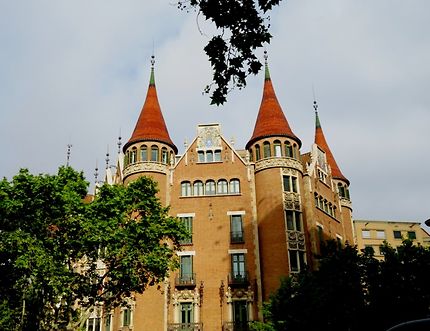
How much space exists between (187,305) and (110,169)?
1713 centimetres

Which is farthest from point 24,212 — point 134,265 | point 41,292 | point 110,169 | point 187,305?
point 110,169

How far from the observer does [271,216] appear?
3831cm

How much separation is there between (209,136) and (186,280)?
462 inches

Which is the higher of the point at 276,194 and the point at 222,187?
the point at 222,187

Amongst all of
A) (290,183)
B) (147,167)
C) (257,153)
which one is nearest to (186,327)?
(147,167)

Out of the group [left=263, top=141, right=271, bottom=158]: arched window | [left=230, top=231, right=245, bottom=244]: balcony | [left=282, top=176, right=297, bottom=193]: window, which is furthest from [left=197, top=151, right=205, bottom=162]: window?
[left=282, top=176, right=297, bottom=193]: window

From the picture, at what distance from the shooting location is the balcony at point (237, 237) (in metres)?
38.1

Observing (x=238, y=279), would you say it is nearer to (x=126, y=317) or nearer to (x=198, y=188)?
(x=198, y=188)

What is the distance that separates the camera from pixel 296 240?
124 feet

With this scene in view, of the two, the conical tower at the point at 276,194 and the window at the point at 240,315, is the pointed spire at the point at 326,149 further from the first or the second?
the window at the point at 240,315

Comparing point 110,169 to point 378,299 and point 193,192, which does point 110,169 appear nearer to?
point 193,192

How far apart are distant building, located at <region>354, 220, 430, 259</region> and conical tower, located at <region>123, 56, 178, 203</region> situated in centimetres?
4181

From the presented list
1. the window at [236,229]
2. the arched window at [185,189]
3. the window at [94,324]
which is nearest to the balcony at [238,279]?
the window at [236,229]

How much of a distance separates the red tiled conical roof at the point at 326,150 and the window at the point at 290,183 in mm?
9866
